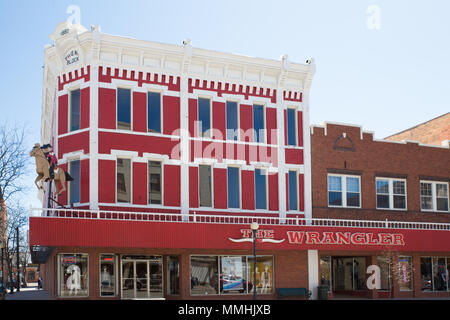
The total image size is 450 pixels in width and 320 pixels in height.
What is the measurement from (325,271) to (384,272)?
350 centimetres

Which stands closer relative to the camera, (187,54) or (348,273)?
(187,54)

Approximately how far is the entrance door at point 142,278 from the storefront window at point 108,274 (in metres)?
0.60

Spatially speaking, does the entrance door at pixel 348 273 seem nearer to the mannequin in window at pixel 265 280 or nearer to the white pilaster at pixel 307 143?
the white pilaster at pixel 307 143

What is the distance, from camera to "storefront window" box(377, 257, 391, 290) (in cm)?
3152

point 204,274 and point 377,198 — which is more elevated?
point 377,198

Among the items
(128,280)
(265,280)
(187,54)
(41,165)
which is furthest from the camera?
(265,280)

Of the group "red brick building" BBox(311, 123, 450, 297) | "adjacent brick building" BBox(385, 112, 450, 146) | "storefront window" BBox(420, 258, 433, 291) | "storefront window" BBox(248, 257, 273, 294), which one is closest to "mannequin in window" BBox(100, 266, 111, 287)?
"storefront window" BBox(248, 257, 273, 294)

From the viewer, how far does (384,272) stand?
31562 mm

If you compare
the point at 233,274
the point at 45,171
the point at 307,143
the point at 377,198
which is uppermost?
the point at 307,143

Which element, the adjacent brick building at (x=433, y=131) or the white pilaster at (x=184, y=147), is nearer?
the white pilaster at (x=184, y=147)

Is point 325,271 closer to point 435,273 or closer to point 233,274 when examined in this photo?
Result: point 233,274

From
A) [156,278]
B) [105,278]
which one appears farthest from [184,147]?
[105,278]

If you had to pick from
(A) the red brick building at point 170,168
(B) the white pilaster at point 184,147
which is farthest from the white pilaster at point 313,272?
(B) the white pilaster at point 184,147

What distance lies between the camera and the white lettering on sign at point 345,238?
27828 mm
